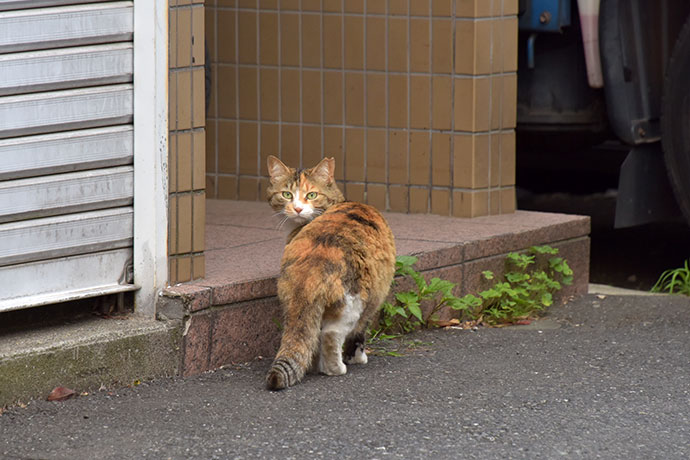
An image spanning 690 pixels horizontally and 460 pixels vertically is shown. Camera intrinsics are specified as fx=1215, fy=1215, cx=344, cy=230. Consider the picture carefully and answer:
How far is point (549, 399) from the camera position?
14.2 ft

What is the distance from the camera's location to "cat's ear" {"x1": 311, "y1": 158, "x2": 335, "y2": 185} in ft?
16.2

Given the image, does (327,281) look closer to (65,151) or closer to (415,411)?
(415,411)

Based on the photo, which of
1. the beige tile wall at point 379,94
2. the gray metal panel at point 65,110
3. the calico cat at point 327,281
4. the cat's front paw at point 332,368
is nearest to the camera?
the gray metal panel at point 65,110

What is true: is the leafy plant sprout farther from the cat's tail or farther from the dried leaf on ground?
the cat's tail

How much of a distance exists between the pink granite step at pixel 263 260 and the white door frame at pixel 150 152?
0.11 metres

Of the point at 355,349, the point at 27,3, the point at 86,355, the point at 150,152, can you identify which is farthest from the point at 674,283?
the point at 27,3

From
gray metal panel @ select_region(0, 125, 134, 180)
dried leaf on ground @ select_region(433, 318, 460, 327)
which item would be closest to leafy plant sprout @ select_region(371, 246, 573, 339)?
dried leaf on ground @ select_region(433, 318, 460, 327)

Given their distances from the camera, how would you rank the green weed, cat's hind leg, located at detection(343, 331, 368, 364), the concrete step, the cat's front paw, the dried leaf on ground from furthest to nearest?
1. the green weed
2. the dried leaf on ground
3. cat's hind leg, located at detection(343, 331, 368, 364)
4. the cat's front paw
5. the concrete step

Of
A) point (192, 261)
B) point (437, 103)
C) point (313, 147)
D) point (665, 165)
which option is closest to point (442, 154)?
point (437, 103)

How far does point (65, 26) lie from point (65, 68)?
15 centimetres

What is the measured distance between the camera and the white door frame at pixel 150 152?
4.48 meters

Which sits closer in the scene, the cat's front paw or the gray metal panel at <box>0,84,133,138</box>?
the gray metal panel at <box>0,84,133,138</box>

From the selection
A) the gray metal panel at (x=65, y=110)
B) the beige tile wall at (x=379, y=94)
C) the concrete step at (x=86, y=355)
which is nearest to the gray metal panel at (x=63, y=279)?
the concrete step at (x=86, y=355)

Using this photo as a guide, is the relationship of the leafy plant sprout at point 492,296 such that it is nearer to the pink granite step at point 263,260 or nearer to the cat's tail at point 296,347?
the pink granite step at point 263,260
